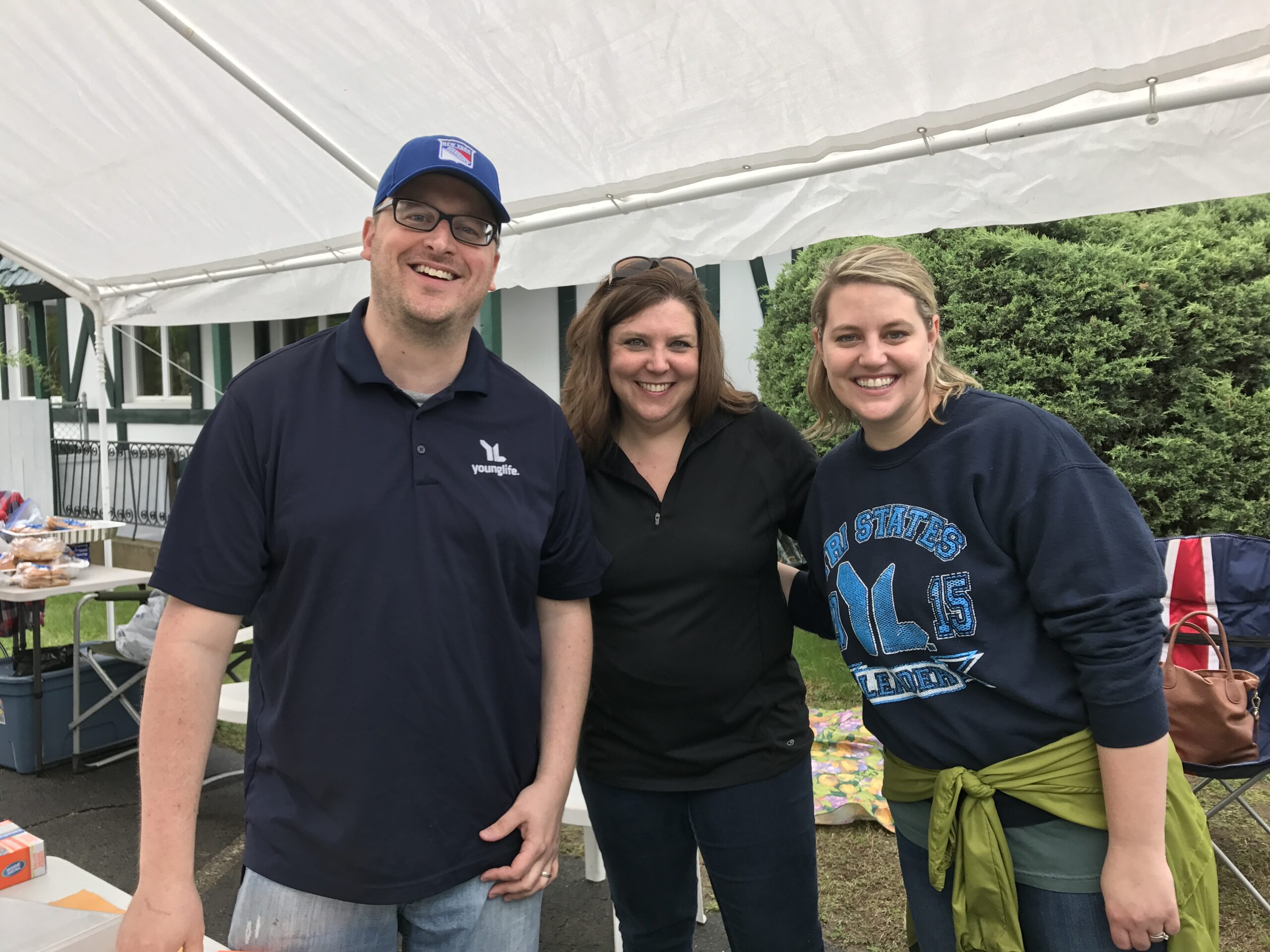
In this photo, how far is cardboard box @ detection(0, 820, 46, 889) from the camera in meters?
2.13

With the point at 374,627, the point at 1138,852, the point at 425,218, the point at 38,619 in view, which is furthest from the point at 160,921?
the point at 38,619

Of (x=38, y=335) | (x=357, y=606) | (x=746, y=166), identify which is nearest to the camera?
(x=357, y=606)

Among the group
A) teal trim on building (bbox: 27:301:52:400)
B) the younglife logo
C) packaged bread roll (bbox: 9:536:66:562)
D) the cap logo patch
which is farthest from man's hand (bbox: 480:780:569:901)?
teal trim on building (bbox: 27:301:52:400)

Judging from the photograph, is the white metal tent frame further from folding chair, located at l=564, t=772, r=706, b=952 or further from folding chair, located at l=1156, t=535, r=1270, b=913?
folding chair, located at l=564, t=772, r=706, b=952

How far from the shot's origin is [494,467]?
1.71 m

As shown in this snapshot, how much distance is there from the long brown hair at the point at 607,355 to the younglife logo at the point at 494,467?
55cm

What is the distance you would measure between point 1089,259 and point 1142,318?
0.51 meters

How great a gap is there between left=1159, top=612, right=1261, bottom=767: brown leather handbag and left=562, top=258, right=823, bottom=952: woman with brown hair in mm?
1639

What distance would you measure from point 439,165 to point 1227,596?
11.3 feet

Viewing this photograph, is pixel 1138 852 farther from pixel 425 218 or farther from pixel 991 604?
pixel 425 218

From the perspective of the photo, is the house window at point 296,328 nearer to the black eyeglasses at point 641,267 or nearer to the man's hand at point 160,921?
the black eyeglasses at point 641,267

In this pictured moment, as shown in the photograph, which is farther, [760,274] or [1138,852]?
[760,274]

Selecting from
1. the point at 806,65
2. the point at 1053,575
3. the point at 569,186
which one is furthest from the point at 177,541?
the point at 569,186

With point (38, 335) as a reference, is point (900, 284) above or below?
below
